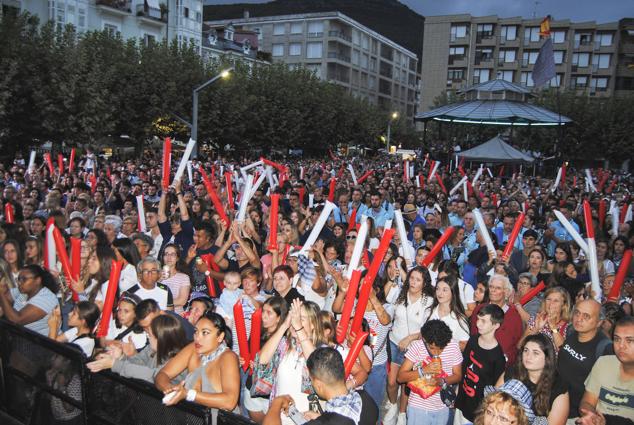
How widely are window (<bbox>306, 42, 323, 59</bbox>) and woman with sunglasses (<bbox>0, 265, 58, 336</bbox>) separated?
6685 cm

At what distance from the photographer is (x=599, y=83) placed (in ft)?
206

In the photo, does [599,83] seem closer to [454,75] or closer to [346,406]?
[454,75]

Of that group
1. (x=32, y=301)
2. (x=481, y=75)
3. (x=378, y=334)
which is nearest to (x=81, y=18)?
(x=32, y=301)

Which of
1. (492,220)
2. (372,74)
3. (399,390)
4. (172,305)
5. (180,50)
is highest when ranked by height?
(372,74)

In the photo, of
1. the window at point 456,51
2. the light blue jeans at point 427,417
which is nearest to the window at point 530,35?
the window at point 456,51

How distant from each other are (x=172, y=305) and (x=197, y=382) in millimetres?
1820

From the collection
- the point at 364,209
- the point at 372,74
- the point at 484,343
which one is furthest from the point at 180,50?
the point at 372,74

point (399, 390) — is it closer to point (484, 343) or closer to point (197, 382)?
point (484, 343)

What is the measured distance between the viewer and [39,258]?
629 centimetres

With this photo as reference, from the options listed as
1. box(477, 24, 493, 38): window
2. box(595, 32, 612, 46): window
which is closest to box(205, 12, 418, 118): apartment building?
box(477, 24, 493, 38): window

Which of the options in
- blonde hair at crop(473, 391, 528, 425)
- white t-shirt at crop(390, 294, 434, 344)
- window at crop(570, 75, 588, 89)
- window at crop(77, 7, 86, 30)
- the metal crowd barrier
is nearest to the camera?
blonde hair at crop(473, 391, 528, 425)

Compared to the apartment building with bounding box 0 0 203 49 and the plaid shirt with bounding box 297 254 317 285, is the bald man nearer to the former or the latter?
the plaid shirt with bounding box 297 254 317 285

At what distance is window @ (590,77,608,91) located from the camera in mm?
62438

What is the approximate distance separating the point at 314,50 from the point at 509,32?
2420 cm
